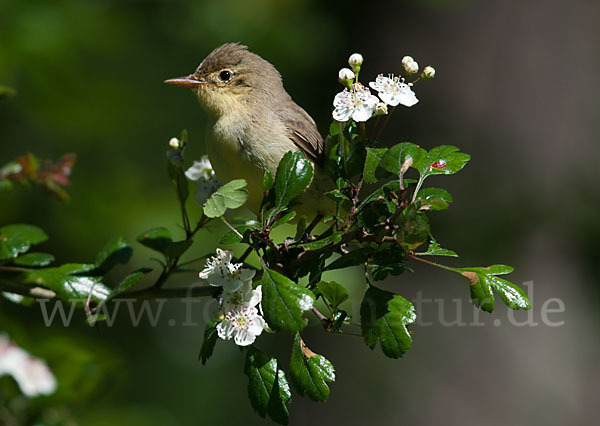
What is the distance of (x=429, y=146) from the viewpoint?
584 cm

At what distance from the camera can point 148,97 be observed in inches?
223

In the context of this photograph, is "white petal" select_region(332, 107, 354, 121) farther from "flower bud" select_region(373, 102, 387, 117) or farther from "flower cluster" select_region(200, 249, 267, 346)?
"flower cluster" select_region(200, 249, 267, 346)

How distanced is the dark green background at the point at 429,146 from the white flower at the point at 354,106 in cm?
301

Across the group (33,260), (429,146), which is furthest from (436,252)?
(429,146)

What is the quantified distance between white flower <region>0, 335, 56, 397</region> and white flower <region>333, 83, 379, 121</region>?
1.21 metres

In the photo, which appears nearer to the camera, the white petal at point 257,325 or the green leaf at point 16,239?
the white petal at point 257,325

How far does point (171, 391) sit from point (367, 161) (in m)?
5.23

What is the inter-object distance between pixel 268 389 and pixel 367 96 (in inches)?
30.1

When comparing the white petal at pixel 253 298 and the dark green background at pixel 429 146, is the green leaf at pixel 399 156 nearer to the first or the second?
the white petal at pixel 253 298

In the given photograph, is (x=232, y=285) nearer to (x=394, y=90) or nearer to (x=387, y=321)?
(x=387, y=321)

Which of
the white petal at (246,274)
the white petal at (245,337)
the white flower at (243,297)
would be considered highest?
the white petal at (246,274)

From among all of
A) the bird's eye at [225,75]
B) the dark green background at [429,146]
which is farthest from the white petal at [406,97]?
the dark green background at [429,146]

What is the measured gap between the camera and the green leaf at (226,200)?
1671mm

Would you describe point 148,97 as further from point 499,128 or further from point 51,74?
point 499,128
